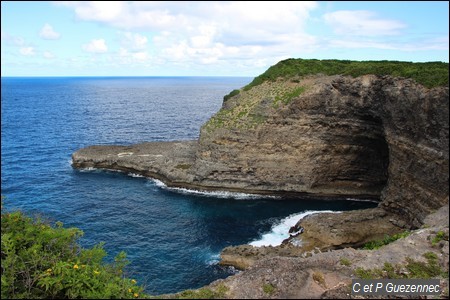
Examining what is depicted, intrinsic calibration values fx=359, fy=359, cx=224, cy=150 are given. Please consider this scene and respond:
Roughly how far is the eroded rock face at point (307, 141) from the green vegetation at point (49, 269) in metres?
41.1

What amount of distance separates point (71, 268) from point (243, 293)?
9885 millimetres

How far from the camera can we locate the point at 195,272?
38.9 metres

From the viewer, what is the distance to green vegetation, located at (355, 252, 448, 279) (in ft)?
73.0

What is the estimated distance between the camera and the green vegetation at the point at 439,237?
25016 millimetres

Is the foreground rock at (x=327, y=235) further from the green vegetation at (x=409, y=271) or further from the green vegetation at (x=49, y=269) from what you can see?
the green vegetation at (x=49, y=269)

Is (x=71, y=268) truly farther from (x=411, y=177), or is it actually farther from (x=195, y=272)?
(x=411, y=177)

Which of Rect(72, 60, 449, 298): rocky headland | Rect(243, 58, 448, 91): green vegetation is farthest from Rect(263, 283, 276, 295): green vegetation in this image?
Rect(243, 58, 448, 91): green vegetation

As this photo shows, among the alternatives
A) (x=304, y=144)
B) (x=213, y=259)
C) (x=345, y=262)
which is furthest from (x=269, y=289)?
(x=304, y=144)

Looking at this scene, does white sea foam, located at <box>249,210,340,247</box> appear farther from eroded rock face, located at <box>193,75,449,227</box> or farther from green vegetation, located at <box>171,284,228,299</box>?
green vegetation, located at <box>171,284,228,299</box>

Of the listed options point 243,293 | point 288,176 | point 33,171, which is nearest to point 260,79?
point 288,176

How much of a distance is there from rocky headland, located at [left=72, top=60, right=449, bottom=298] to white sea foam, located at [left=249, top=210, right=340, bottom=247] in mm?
2436

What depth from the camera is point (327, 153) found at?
60500 millimetres

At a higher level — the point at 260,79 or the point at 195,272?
the point at 260,79

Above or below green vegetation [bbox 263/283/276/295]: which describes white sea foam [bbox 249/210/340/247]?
below
